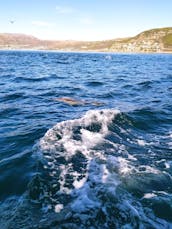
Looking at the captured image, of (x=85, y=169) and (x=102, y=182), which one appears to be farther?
(x=85, y=169)

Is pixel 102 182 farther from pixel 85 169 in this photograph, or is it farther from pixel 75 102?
pixel 75 102

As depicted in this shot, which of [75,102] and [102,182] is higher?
[102,182]

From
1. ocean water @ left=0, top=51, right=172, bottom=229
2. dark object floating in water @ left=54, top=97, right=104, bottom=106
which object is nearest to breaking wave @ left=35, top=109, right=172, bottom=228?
ocean water @ left=0, top=51, right=172, bottom=229

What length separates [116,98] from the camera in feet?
62.6

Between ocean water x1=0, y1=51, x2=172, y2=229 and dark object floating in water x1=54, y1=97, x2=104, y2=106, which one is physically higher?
ocean water x1=0, y1=51, x2=172, y2=229

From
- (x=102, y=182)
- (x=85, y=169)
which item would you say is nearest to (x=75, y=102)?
(x=85, y=169)

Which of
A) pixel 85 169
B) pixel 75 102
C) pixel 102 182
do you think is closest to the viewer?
pixel 102 182

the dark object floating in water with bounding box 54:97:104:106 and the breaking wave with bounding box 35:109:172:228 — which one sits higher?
the breaking wave with bounding box 35:109:172:228

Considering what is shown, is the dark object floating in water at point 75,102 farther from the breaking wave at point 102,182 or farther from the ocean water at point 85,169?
the breaking wave at point 102,182

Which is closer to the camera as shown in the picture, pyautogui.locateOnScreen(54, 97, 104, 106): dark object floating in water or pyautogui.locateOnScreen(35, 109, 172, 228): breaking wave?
pyautogui.locateOnScreen(35, 109, 172, 228): breaking wave

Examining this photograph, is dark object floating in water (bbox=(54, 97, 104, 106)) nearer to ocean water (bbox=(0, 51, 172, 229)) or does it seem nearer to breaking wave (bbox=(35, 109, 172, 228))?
ocean water (bbox=(0, 51, 172, 229))

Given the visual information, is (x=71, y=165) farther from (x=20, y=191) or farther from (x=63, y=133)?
(x=63, y=133)

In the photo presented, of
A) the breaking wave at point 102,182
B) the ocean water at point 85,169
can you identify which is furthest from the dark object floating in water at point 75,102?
the breaking wave at point 102,182

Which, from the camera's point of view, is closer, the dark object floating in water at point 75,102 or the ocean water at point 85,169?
the ocean water at point 85,169
